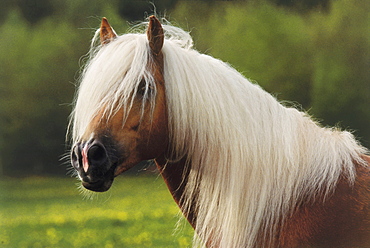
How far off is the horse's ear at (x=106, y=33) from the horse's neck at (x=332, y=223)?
4.69ft

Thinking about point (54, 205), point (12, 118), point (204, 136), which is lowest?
point (54, 205)

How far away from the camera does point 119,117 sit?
2.22 m

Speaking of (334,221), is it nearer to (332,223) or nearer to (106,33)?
(332,223)

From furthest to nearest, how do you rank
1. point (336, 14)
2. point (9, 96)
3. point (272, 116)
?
point (9, 96) < point (336, 14) < point (272, 116)

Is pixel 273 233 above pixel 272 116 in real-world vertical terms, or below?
below

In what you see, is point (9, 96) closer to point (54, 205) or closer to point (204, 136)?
point (54, 205)

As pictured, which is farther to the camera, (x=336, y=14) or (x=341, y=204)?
(x=336, y=14)

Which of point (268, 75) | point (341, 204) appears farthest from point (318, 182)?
point (268, 75)

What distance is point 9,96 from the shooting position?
208 inches

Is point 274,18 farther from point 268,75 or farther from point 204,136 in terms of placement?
point 204,136

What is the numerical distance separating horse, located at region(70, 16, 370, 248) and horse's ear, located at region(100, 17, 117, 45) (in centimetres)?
7

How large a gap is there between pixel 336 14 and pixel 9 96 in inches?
157

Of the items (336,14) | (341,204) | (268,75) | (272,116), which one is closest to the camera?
(341,204)

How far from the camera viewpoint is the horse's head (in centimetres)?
217
